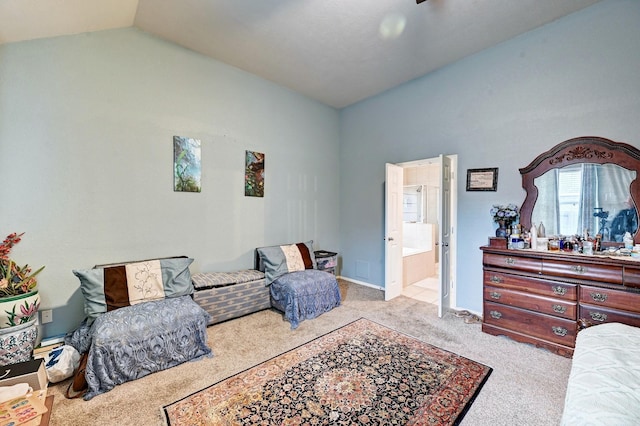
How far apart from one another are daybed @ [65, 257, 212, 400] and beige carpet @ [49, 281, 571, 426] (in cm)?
11

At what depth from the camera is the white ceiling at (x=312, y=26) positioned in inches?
99.0

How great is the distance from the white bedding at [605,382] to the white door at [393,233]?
2.47m

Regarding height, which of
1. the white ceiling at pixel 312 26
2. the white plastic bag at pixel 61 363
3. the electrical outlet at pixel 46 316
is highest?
the white ceiling at pixel 312 26

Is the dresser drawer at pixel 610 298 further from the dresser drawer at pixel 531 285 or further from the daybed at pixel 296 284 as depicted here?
the daybed at pixel 296 284

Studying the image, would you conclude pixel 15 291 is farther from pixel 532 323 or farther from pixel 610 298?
pixel 610 298

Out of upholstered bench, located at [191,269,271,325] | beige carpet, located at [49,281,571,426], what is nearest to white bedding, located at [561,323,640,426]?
beige carpet, located at [49,281,571,426]

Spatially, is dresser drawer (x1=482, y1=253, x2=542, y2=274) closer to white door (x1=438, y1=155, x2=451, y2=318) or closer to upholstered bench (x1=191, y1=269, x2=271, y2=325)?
white door (x1=438, y1=155, x2=451, y2=318)

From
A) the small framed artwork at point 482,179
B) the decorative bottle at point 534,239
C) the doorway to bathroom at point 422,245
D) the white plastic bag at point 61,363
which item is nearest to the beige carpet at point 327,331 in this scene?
the white plastic bag at point 61,363

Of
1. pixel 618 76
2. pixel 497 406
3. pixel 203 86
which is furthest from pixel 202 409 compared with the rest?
pixel 618 76

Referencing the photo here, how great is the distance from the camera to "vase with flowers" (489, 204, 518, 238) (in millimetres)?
3076

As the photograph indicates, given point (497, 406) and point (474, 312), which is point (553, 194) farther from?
point (497, 406)

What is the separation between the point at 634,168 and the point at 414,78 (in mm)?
2733

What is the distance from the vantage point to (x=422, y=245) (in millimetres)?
Result: 5922

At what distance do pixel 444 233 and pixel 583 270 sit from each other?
4.40 feet
